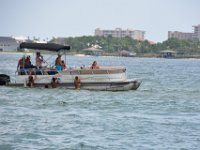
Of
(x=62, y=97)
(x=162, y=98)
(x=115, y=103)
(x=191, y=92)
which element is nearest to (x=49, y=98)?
(x=62, y=97)

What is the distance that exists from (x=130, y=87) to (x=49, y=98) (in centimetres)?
663

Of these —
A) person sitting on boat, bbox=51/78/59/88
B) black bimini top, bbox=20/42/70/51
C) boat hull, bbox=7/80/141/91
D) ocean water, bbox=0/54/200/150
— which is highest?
black bimini top, bbox=20/42/70/51

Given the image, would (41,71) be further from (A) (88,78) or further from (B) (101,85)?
(B) (101,85)

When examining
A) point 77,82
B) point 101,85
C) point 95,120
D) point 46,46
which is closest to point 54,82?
point 77,82

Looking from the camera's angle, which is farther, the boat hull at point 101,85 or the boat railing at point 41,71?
the boat railing at point 41,71

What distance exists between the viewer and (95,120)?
107ft

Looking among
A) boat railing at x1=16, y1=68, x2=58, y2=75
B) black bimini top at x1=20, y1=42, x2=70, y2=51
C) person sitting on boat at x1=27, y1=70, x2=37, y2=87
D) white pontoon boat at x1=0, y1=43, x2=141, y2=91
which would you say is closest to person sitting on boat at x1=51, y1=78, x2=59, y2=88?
white pontoon boat at x1=0, y1=43, x2=141, y2=91

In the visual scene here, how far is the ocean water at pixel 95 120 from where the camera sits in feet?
89.4

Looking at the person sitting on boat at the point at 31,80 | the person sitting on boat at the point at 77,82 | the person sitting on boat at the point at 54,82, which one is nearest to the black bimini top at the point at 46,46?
the person sitting on boat at the point at 31,80

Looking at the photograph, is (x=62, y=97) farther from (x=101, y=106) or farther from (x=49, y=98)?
(x=101, y=106)

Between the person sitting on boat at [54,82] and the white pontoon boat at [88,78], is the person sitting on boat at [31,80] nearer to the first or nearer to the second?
the white pontoon boat at [88,78]

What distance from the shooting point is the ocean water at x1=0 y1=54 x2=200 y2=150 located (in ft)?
89.4

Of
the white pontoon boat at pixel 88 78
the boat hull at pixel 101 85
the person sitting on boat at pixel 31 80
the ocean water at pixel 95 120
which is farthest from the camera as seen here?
the person sitting on boat at pixel 31 80

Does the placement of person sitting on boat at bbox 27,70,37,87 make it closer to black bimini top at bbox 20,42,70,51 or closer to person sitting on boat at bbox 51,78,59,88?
person sitting on boat at bbox 51,78,59,88
